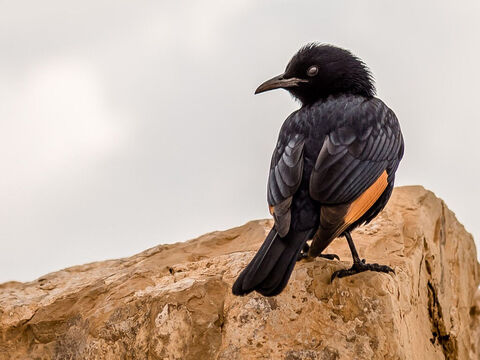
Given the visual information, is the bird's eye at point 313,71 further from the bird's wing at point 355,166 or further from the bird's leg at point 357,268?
the bird's leg at point 357,268

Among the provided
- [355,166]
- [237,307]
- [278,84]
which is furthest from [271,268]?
[278,84]

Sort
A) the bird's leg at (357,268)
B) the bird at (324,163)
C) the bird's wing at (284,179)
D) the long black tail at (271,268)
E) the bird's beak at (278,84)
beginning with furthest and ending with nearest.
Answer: the bird's beak at (278,84) → the bird's leg at (357,268) → the bird's wing at (284,179) → the bird at (324,163) → the long black tail at (271,268)

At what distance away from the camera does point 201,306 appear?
564cm

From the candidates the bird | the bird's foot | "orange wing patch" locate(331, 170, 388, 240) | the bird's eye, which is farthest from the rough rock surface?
the bird's eye

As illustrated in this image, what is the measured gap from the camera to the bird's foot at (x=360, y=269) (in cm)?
561

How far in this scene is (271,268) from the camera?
5102 mm

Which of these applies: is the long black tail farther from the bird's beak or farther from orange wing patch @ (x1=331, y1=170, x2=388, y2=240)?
the bird's beak

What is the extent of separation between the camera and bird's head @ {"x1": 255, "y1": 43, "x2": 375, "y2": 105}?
620cm

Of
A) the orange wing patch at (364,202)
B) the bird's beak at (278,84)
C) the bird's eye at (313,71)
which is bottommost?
the orange wing patch at (364,202)

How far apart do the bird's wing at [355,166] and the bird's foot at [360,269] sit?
13.8 inches

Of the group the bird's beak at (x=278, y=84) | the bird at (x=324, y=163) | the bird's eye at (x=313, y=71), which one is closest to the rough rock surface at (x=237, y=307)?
the bird at (x=324, y=163)

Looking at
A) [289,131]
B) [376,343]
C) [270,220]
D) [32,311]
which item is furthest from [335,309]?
[32,311]

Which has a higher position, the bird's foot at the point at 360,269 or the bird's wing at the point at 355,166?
the bird's wing at the point at 355,166

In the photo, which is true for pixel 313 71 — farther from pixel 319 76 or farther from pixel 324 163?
pixel 324 163
